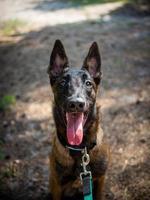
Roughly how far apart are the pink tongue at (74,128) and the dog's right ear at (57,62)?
69cm

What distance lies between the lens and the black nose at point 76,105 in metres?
3.33

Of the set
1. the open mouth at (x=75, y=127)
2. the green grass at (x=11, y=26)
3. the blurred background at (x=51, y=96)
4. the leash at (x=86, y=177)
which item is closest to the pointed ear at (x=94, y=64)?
the open mouth at (x=75, y=127)

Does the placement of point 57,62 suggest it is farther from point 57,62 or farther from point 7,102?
point 7,102

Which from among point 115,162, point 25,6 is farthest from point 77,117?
point 25,6

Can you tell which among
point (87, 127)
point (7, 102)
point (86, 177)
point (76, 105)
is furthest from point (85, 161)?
point (7, 102)

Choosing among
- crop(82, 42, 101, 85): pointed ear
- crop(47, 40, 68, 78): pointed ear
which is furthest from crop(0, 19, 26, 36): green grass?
crop(82, 42, 101, 85): pointed ear

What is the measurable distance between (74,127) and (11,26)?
975 centimetres

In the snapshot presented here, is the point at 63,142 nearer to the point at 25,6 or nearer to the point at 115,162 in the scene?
the point at 115,162

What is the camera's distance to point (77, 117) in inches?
139

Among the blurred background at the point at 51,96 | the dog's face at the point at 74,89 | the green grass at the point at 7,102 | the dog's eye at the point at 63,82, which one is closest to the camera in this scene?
the dog's face at the point at 74,89

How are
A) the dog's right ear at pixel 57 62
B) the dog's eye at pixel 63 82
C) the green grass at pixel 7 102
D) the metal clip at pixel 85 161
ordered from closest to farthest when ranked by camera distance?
the metal clip at pixel 85 161 < the dog's eye at pixel 63 82 < the dog's right ear at pixel 57 62 < the green grass at pixel 7 102

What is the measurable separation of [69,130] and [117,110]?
9.61ft

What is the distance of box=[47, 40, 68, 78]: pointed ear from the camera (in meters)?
3.95

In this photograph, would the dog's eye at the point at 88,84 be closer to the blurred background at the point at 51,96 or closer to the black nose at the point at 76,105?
the black nose at the point at 76,105
